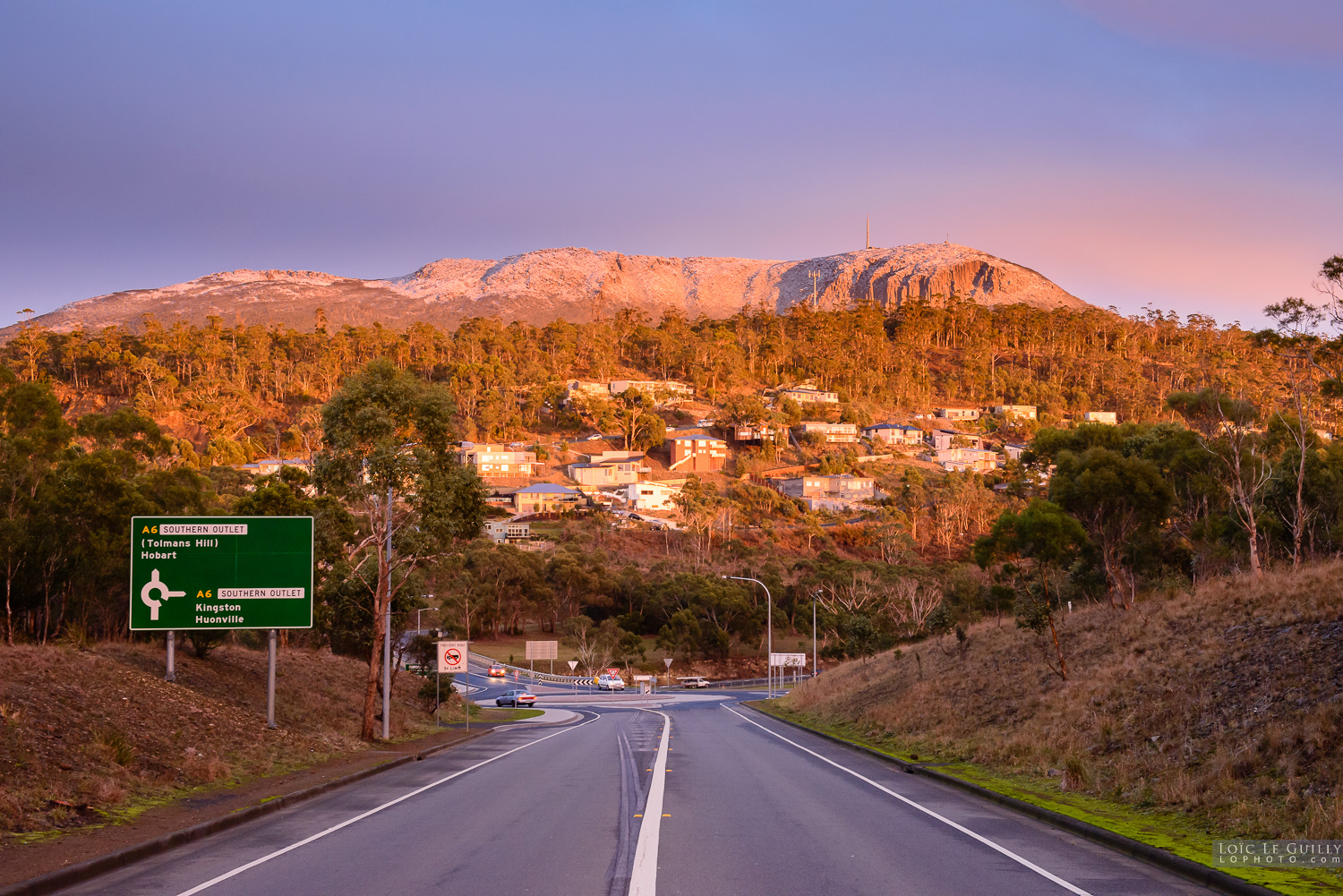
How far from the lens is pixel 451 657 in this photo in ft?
110

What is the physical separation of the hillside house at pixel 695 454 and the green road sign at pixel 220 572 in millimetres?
149453

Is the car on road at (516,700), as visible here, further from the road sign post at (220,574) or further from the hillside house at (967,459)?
the hillside house at (967,459)

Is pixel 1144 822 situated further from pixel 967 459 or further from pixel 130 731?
pixel 967 459

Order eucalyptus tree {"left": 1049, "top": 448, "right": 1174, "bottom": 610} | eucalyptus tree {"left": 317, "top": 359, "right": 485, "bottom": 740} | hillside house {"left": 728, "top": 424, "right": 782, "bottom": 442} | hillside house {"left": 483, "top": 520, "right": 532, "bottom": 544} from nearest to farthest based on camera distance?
eucalyptus tree {"left": 317, "top": 359, "right": 485, "bottom": 740}
eucalyptus tree {"left": 1049, "top": 448, "right": 1174, "bottom": 610}
hillside house {"left": 483, "top": 520, "right": 532, "bottom": 544}
hillside house {"left": 728, "top": 424, "right": 782, "bottom": 442}

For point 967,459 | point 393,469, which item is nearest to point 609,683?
point 393,469

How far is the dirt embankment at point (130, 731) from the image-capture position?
518 inches

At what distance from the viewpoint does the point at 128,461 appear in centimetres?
4444

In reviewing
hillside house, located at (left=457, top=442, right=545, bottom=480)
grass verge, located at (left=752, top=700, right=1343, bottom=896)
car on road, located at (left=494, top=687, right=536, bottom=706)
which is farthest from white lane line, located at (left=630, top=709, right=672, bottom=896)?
hillside house, located at (left=457, top=442, right=545, bottom=480)

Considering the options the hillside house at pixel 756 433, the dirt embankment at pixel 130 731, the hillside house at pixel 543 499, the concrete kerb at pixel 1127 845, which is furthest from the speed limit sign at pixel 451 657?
the hillside house at pixel 756 433

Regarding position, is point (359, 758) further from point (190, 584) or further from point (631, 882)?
point (631, 882)

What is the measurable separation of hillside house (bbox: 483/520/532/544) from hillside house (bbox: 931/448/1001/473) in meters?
78.7

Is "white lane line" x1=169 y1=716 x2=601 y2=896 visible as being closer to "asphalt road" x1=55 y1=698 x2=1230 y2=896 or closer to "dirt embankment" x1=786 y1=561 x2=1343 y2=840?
"asphalt road" x1=55 y1=698 x2=1230 y2=896

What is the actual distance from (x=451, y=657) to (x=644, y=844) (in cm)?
2297

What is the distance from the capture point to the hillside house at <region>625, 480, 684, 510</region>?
498 feet
